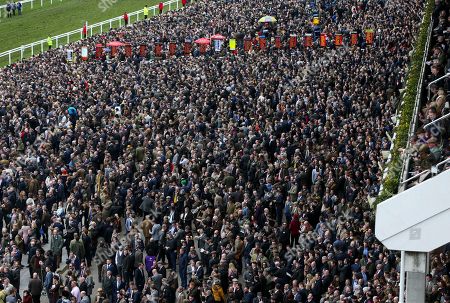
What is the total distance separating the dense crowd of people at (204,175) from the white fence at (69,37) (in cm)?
903

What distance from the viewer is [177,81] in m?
40.3

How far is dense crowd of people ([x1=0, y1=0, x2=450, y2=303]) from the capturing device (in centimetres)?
2223

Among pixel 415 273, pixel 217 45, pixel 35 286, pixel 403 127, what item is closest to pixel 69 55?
pixel 217 45

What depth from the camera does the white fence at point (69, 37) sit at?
183 ft

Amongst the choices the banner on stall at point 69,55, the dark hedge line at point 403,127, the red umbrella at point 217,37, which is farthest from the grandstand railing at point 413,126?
the banner on stall at point 69,55

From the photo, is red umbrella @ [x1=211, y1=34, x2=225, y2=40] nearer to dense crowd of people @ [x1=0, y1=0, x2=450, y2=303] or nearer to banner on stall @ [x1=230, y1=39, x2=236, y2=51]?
dense crowd of people @ [x1=0, y1=0, x2=450, y2=303]

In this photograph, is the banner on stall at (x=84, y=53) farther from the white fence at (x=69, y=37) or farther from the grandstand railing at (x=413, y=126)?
the grandstand railing at (x=413, y=126)

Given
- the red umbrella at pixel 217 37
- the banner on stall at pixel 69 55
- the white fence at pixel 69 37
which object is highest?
the red umbrella at pixel 217 37

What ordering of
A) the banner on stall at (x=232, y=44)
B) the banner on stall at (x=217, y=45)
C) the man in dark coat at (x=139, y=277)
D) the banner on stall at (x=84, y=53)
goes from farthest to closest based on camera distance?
the banner on stall at (x=84, y=53) → the banner on stall at (x=217, y=45) → the banner on stall at (x=232, y=44) → the man in dark coat at (x=139, y=277)

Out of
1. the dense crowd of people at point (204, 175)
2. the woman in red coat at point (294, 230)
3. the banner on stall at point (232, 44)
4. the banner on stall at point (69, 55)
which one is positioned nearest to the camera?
the dense crowd of people at point (204, 175)

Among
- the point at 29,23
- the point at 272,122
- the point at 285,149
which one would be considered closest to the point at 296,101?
the point at 272,122

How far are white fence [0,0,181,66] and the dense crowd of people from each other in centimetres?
903

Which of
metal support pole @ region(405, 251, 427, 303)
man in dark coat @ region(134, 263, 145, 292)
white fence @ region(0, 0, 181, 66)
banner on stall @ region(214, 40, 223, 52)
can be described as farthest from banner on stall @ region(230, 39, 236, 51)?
metal support pole @ region(405, 251, 427, 303)

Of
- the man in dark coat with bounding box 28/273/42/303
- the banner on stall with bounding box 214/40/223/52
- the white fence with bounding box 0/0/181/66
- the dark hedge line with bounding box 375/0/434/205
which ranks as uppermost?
the dark hedge line with bounding box 375/0/434/205
